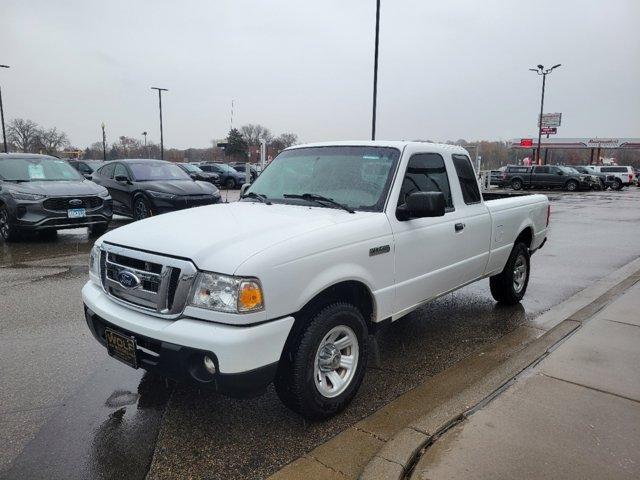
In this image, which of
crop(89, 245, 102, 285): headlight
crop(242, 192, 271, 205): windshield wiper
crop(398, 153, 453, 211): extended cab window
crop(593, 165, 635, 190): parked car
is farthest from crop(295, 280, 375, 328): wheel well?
crop(593, 165, 635, 190): parked car

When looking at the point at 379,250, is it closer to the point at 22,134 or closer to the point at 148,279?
the point at 148,279

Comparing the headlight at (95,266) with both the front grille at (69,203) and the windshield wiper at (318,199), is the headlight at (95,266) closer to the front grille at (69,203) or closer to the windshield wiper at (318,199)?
the windshield wiper at (318,199)

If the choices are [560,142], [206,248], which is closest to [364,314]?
[206,248]

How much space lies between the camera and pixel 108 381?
3.82 m

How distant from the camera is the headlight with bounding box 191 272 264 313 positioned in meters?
2.68

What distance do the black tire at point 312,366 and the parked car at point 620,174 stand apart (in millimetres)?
41614

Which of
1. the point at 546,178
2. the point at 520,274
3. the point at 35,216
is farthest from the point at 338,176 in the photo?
the point at 546,178

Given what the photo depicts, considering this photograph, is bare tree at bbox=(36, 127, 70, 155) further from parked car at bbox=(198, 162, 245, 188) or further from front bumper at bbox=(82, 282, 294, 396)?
front bumper at bbox=(82, 282, 294, 396)

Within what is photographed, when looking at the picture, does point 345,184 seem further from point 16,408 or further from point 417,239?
point 16,408

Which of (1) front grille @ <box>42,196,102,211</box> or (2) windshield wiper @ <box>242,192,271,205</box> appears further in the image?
(1) front grille @ <box>42,196,102,211</box>

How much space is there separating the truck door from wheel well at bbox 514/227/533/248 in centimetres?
169

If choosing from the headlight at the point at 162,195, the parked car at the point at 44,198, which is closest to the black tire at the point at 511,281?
the headlight at the point at 162,195

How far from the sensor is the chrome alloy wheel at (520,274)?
5848mm

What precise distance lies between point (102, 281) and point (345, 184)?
1.95 m
